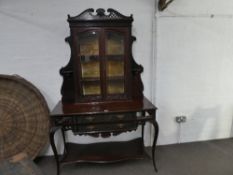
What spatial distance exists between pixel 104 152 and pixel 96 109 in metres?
0.67

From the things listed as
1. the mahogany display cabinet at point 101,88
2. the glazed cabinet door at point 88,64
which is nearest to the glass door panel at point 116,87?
the mahogany display cabinet at point 101,88

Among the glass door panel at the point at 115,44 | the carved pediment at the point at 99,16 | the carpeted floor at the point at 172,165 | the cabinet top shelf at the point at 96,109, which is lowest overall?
the carpeted floor at the point at 172,165

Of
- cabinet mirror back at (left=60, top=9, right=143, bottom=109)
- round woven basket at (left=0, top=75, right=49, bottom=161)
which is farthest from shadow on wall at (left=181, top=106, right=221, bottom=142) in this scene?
round woven basket at (left=0, top=75, right=49, bottom=161)

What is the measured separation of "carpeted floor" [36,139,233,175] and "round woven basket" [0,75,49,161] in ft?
1.11

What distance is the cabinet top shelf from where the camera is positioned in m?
1.97

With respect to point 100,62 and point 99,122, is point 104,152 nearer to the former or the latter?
point 99,122

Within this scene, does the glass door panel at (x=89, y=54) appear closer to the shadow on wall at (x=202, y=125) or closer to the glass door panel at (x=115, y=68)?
the glass door panel at (x=115, y=68)

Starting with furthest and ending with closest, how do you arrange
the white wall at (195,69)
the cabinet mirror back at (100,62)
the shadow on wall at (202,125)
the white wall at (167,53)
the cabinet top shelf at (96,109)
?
the shadow on wall at (202,125) → the white wall at (195,69) → the white wall at (167,53) → the cabinet mirror back at (100,62) → the cabinet top shelf at (96,109)

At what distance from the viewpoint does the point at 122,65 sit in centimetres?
225

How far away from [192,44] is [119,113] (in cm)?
137

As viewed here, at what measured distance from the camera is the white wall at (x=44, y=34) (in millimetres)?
2174

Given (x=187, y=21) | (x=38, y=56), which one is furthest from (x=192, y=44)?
(x=38, y=56)

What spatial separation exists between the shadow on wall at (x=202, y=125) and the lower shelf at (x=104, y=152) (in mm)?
760

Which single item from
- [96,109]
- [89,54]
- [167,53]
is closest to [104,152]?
[96,109]
